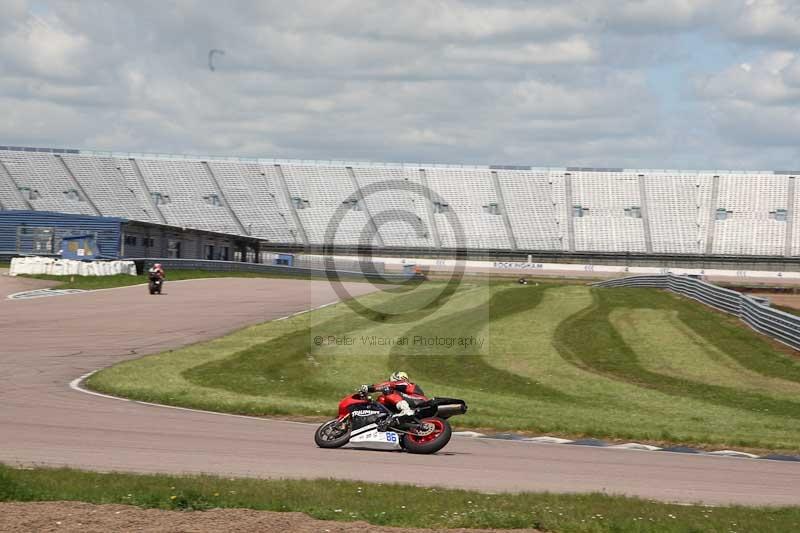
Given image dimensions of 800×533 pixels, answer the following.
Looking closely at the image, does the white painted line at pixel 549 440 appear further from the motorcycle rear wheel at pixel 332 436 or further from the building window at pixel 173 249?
the building window at pixel 173 249

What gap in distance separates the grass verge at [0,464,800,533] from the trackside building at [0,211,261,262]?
51750 mm

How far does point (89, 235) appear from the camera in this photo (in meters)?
60.0

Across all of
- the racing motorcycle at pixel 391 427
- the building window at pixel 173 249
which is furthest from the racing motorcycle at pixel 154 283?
the racing motorcycle at pixel 391 427

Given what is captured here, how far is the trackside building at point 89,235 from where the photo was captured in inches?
2566

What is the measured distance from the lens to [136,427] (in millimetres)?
16000

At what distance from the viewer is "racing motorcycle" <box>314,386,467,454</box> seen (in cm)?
1441

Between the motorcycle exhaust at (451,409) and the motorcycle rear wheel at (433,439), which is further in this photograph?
the motorcycle rear wheel at (433,439)

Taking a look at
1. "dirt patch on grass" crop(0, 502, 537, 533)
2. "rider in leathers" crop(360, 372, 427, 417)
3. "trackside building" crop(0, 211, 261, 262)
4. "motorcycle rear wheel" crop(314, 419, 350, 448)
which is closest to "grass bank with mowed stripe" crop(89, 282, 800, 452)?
"rider in leathers" crop(360, 372, 427, 417)

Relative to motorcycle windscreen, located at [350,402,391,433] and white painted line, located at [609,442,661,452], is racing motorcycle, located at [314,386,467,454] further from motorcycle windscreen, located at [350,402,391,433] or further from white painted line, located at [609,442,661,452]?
white painted line, located at [609,442,661,452]

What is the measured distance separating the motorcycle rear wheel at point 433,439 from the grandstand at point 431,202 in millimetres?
86204

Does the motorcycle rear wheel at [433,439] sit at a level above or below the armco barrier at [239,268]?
below

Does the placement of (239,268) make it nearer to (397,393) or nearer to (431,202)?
(431,202)

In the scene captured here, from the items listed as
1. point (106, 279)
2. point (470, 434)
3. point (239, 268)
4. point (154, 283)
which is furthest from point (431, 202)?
point (470, 434)

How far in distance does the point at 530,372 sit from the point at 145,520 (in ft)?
56.8
